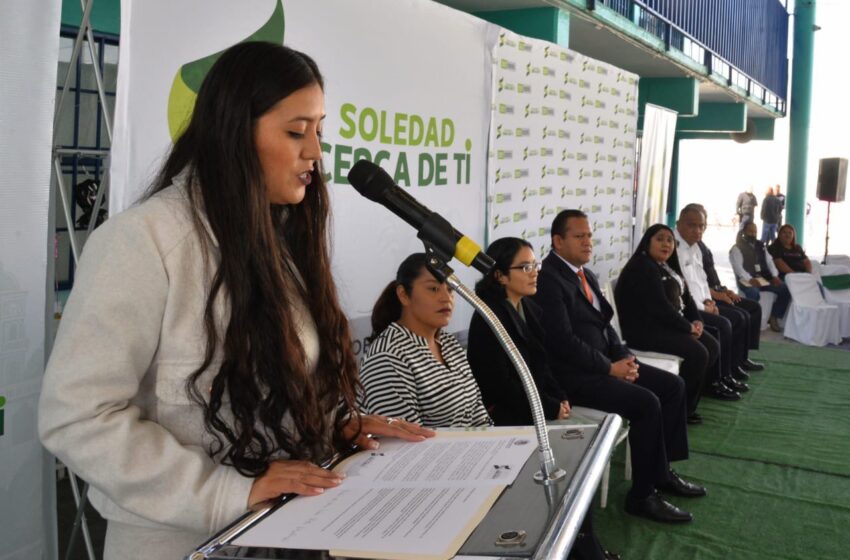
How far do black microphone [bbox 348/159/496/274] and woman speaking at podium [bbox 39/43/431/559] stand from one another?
8cm

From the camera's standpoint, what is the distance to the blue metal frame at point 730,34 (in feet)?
23.2

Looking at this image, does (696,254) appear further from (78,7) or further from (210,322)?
(210,322)

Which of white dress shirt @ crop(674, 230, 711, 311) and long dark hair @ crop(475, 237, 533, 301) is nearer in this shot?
long dark hair @ crop(475, 237, 533, 301)

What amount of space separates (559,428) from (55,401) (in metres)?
0.74

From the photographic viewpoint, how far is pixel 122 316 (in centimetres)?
100

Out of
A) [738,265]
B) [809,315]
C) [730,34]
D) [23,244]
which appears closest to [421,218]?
[23,244]

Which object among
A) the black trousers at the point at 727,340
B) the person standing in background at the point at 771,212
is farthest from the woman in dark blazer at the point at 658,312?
the person standing in background at the point at 771,212

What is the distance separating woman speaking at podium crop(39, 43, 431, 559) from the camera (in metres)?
1.00

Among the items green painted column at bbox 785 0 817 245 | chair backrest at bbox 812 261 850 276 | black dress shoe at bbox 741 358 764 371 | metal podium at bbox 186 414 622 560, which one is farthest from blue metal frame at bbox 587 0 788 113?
metal podium at bbox 186 414 622 560

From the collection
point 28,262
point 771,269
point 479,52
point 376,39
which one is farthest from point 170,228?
point 771,269

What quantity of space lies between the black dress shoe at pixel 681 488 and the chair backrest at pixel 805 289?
4819 millimetres

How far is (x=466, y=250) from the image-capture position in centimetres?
111

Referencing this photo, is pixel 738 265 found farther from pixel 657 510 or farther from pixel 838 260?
pixel 657 510

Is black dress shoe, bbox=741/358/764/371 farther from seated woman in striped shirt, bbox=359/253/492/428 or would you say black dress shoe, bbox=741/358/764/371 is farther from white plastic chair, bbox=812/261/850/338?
seated woman in striped shirt, bbox=359/253/492/428
